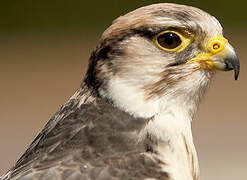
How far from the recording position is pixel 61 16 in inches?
261

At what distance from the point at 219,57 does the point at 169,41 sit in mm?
254

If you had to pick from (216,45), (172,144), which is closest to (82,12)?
(216,45)

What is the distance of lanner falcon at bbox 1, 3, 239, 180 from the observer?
2822 millimetres

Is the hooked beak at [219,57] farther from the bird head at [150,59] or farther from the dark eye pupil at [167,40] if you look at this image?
the dark eye pupil at [167,40]

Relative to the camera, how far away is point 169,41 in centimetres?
297

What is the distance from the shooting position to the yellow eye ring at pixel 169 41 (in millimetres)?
2967

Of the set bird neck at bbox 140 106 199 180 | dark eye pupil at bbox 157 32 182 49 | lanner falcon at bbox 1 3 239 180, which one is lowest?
bird neck at bbox 140 106 199 180

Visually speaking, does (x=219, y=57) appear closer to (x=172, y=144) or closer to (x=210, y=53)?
(x=210, y=53)

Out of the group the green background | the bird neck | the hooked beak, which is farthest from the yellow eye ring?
the green background

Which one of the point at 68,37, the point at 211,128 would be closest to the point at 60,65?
the point at 68,37

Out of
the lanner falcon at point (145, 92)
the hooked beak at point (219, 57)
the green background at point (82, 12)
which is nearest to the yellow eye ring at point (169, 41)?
the lanner falcon at point (145, 92)

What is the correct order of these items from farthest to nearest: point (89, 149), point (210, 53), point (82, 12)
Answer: point (82, 12), point (210, 53), point (89, 149)

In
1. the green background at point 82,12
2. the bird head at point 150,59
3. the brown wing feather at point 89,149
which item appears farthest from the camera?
the green background at point 82,12

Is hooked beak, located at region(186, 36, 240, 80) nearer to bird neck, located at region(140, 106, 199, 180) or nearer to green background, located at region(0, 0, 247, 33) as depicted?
bird neck, located at region(140, 106, 199, 180)
